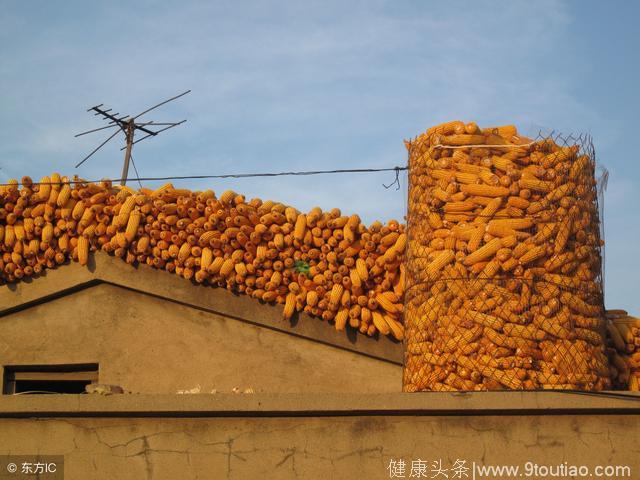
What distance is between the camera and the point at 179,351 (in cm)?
931

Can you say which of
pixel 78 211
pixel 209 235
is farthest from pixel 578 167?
pixel 78 211

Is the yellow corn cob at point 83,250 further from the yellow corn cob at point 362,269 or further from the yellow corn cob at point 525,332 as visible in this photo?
the yellow corn cob at point 525,332

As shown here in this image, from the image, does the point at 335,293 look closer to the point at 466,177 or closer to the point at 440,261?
the point at 440,261

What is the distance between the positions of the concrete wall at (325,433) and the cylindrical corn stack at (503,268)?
783 mm

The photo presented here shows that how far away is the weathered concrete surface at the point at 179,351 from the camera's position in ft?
29.9

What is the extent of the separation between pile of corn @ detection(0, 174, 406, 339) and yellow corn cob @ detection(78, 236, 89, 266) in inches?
0.4

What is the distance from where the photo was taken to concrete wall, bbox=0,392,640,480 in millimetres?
5691

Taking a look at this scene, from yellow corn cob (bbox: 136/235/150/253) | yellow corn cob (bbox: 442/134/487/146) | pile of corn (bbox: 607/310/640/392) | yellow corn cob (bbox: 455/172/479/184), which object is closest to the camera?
yellow corn cob (bbox: 455/172/479/184)

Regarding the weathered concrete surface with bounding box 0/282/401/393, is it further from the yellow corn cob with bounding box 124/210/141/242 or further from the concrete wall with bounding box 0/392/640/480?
the concrete wall with bounding box 0/392/640/480

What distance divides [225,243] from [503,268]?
11.7 ft

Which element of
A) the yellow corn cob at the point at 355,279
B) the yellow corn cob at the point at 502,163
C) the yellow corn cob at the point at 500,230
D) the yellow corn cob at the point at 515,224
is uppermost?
the yellow corn cob at the point at 502,163

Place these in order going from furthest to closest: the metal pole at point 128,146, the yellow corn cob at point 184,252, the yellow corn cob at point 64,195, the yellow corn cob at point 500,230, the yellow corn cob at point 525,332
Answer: the metal pole at point 128,146, the yellow corn cob at point 64,195, the yellow corn cob at point 184,252, the yellow corn cob at point 500,230, the yellow corn cob at point 525,332

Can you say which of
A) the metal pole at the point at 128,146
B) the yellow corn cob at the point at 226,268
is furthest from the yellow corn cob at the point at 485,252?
the metal pole at the point at 128,146

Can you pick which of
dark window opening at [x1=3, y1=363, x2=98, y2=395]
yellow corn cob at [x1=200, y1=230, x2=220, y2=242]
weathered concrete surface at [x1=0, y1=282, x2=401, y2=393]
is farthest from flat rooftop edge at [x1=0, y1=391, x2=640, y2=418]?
dark window opening at [x1=3, y1=363, x2=98, y2=395]
